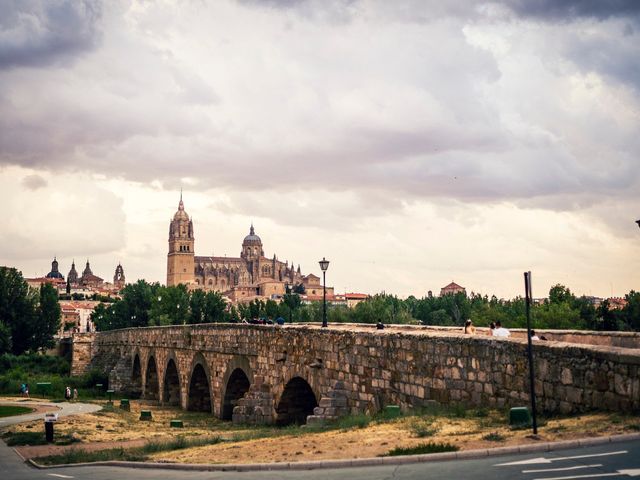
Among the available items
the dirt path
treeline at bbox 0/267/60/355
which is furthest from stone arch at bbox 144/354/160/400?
treeline at bbox 0/267/60/355

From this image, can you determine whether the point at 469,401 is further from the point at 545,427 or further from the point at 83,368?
the point at 83,368

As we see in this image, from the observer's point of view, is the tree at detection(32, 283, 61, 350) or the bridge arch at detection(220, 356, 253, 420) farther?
the tree at detection(32, 283, 61, 350)

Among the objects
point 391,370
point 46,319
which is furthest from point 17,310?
point 391,370

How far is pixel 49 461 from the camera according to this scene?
17.3 metres

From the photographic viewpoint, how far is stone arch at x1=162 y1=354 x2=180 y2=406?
4456 cm

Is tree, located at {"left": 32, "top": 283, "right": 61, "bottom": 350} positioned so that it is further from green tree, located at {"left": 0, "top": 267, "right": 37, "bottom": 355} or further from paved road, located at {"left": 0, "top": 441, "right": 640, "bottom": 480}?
paved road, located at {"left": 0, "top": 441, "right": 640, "bottom": 480}

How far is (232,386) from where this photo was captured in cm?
3194

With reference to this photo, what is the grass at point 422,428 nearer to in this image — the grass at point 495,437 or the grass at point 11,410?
the grass at point 495,437

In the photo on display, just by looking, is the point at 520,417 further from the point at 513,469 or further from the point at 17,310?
the point at 17,310

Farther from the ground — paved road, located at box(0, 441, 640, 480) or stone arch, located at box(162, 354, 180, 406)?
paved road, located at box(0, 441, 640, 480)

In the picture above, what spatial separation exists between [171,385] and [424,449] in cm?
3672

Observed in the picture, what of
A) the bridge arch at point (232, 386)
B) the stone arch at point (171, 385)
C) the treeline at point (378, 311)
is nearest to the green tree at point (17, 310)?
the treeline at point (378, 311)

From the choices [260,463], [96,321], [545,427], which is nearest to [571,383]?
[545,427]

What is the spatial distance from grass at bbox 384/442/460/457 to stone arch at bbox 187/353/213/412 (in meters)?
27.1
